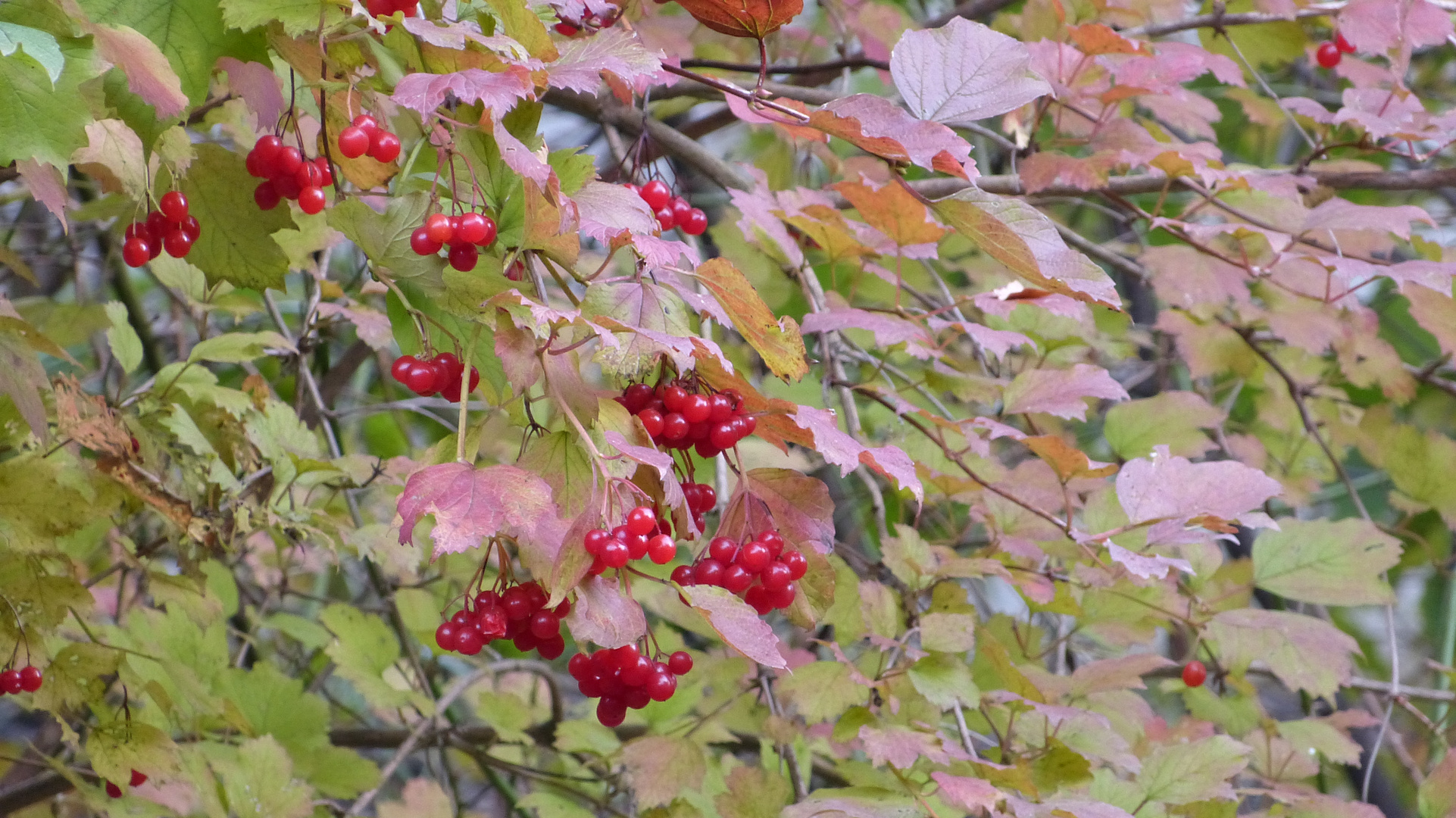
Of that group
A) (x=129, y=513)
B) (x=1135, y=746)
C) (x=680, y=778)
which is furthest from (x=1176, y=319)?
(x=129, y=513)

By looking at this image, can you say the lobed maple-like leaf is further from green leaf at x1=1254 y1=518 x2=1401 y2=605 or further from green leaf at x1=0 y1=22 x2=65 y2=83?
green leaf at x1=1254 y1=518 x2=1401 y2=605

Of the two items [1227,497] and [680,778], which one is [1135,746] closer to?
[1227,497]

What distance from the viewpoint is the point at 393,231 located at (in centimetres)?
77

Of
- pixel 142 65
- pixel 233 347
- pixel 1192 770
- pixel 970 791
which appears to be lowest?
pixel 1192 770

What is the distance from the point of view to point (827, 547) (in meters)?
0.86

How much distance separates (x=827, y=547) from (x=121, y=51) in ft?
1.86

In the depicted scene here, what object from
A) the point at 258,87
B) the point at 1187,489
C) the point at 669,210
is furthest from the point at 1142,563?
the point at 258,87

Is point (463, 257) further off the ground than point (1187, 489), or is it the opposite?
point (463, 257)

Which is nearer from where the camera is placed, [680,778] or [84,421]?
[84,421]

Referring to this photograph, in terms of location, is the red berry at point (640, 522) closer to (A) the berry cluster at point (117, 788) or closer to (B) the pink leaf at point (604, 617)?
(B) the pink leaf at point (604, 617)

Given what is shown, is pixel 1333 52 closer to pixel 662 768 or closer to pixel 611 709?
pixel 662 768

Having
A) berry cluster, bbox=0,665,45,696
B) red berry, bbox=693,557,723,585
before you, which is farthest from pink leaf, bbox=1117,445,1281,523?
berry cluster, bbox=0,665,45,696

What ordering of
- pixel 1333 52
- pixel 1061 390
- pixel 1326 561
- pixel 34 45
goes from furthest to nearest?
pixel 1333 52 → pixel 1326 561 → pixel 1061 390 → pixel 34 45

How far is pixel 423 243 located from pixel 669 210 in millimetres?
307
